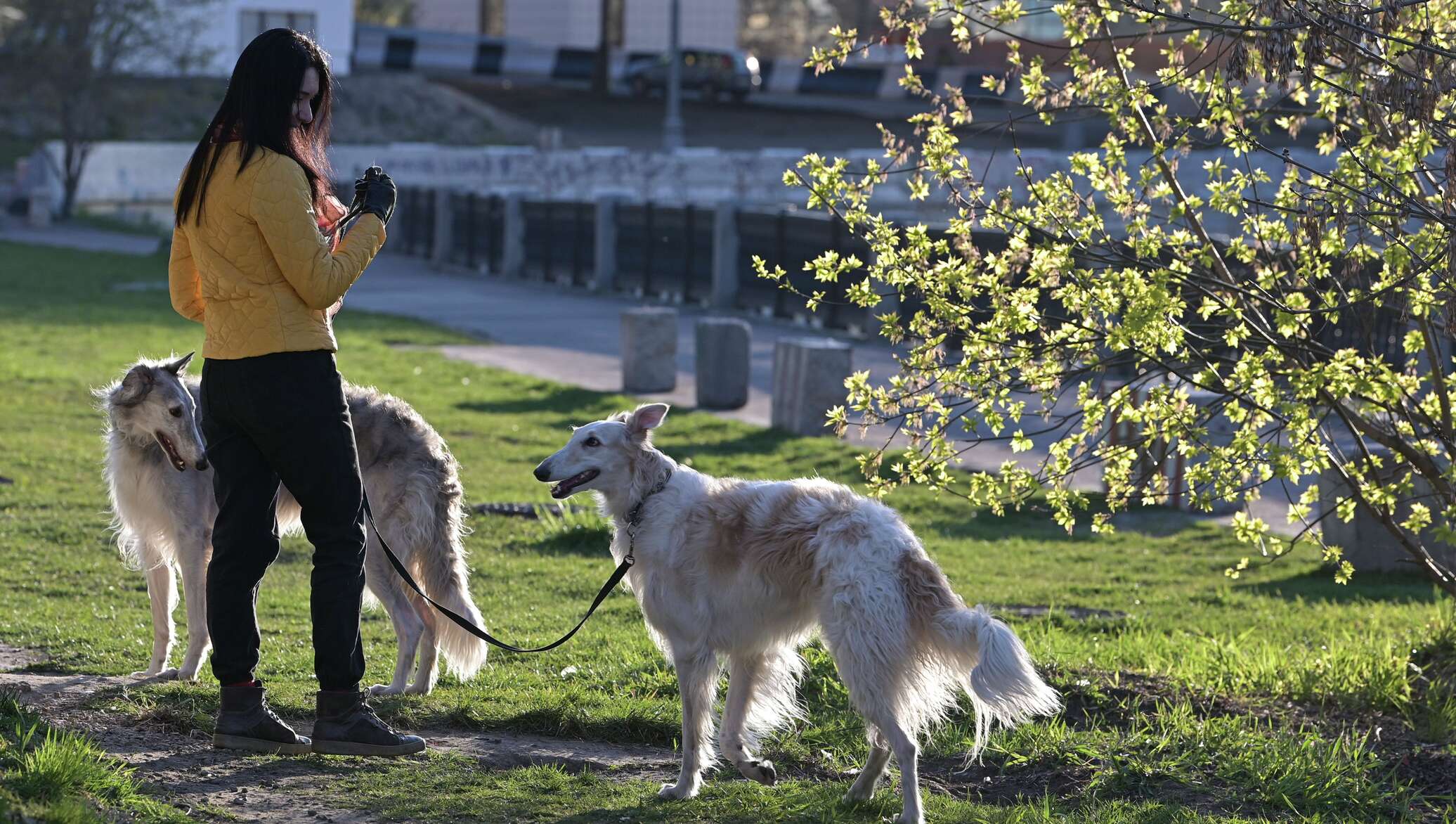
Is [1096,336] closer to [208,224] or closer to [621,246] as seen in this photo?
[208,224]

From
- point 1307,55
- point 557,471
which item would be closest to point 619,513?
point 557,471

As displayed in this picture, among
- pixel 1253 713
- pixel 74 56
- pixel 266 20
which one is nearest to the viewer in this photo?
pixel 1253 713

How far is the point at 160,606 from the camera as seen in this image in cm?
667

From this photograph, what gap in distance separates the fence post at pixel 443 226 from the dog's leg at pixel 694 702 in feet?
91.1

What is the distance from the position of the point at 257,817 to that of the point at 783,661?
1.87 meters

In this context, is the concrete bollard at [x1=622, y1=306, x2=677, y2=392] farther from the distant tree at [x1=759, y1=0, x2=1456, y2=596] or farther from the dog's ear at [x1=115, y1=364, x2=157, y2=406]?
the dog's ear at [x1=115, y1=364, x2=157, y2=406]

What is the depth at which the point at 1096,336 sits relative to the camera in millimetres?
6367

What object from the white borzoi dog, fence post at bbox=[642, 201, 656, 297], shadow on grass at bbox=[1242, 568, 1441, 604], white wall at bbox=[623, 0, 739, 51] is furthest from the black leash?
white wall at bbox=[623, 0, 739, 51]

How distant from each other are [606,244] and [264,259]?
73.9 ft

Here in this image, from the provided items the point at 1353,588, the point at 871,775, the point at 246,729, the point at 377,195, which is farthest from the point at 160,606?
the point at 1353,588

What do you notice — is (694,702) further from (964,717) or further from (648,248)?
(648,248)

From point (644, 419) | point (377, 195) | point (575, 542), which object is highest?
point (377, 195)

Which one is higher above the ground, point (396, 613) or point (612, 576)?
point (612, 576)

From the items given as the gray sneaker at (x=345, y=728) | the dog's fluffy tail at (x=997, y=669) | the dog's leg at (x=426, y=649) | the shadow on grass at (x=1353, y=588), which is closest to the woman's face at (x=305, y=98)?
the gray sneaker at (x=345, y=728)
